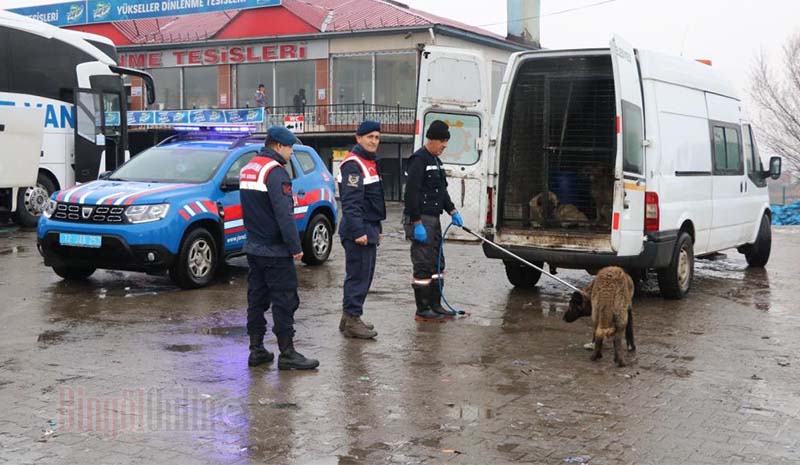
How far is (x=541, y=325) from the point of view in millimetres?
8977

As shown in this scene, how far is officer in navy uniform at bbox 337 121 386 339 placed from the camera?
802 cm

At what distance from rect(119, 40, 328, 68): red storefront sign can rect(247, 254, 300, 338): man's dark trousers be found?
93.5 feet

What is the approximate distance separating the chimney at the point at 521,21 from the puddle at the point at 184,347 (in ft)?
99.9

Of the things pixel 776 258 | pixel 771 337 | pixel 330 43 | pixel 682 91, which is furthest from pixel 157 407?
pixel 330 43

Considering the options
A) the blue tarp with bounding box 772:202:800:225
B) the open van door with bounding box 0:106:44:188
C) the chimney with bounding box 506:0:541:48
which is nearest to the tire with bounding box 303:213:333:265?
the open van door with bounding box 0:106:44:188

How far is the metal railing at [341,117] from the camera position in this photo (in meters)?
32.6

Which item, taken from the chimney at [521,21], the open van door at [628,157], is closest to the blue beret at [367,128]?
the open van door at [628,157]

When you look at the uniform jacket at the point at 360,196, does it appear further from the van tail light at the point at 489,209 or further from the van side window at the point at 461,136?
the van side window at the point at 461,136

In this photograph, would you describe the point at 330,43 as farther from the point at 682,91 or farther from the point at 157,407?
the point at 157,407

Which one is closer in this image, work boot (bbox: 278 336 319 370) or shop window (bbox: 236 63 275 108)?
work boot (bbox: 278 336 319 370)

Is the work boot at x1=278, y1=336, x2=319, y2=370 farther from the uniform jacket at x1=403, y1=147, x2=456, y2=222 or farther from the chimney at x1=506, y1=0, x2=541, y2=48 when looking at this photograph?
the chimney at x1=506, y1=0, x2=541, y2=48

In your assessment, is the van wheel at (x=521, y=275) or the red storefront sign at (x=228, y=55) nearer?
the van wheel at (x=521, y=275)

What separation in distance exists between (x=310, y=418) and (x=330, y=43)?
29.9 m

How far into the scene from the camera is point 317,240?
42.7 feet
